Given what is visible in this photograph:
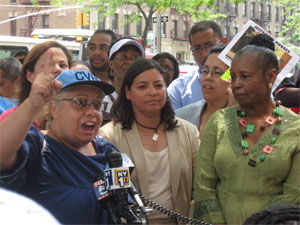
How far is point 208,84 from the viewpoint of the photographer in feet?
14.0

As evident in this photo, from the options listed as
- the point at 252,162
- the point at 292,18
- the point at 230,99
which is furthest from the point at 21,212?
the point at 292,18

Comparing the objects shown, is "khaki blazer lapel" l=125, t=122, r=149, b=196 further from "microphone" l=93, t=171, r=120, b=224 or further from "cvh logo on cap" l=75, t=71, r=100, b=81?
"microphone" l=93, t=171, r=120, b=224

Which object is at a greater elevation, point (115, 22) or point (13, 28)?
point (115, 22)

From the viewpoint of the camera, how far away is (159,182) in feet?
11.9

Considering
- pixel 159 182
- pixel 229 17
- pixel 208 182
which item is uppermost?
pixel 229 17

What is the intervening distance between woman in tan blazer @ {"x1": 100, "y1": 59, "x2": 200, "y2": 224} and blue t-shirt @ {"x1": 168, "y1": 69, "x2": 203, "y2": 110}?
37.7 inches

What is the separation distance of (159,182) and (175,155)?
23 centimetres

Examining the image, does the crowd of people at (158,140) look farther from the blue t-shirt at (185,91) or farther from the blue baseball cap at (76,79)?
the blue t-shirt at (185,91)

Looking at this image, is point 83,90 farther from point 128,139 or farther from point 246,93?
point 246,93

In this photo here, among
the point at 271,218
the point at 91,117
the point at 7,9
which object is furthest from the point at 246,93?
the point at 7,9

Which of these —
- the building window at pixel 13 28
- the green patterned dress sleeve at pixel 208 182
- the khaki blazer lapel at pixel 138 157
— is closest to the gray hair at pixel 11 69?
the khaki blazer lapel at pixel 138 157

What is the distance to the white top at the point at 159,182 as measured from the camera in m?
3.53

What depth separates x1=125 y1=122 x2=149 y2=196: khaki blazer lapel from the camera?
3561mm

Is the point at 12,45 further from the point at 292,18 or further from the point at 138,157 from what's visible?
the point at 292,18
